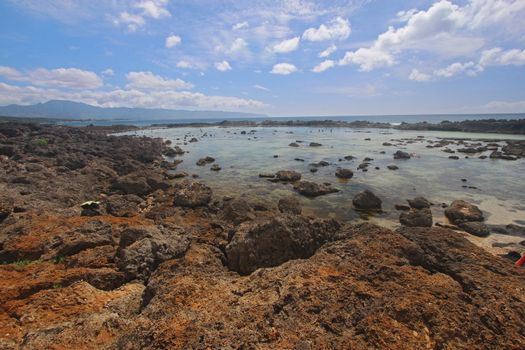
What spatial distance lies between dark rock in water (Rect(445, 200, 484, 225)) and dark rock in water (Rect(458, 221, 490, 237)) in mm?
929

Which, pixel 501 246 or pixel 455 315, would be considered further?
pixel 501 246

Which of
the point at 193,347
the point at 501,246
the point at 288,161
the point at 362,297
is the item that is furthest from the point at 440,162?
the point at 193,347

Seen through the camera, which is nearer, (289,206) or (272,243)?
(272,243)

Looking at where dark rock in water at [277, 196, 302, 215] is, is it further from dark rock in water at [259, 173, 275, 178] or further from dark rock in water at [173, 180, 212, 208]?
dark rock in water at [259, 173, 275, 178]

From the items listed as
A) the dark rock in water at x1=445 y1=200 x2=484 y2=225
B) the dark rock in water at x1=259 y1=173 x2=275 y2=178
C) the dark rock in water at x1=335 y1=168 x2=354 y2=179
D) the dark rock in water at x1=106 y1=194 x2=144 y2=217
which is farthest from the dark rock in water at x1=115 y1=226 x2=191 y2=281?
the dark rock in water at x1=335 y1=168 x2=354 y2=179

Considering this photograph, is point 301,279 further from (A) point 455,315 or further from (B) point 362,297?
(A) point 455,315

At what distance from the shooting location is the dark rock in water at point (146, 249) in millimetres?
7199

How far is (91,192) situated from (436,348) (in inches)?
888

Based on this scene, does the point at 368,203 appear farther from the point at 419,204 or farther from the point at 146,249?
the point at 146,249

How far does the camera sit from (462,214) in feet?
59.3

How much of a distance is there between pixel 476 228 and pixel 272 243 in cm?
1497

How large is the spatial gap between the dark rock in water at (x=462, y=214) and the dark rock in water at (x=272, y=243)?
14130 millimetres

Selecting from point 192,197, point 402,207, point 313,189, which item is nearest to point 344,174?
point 313,189

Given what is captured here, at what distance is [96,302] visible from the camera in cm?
560
